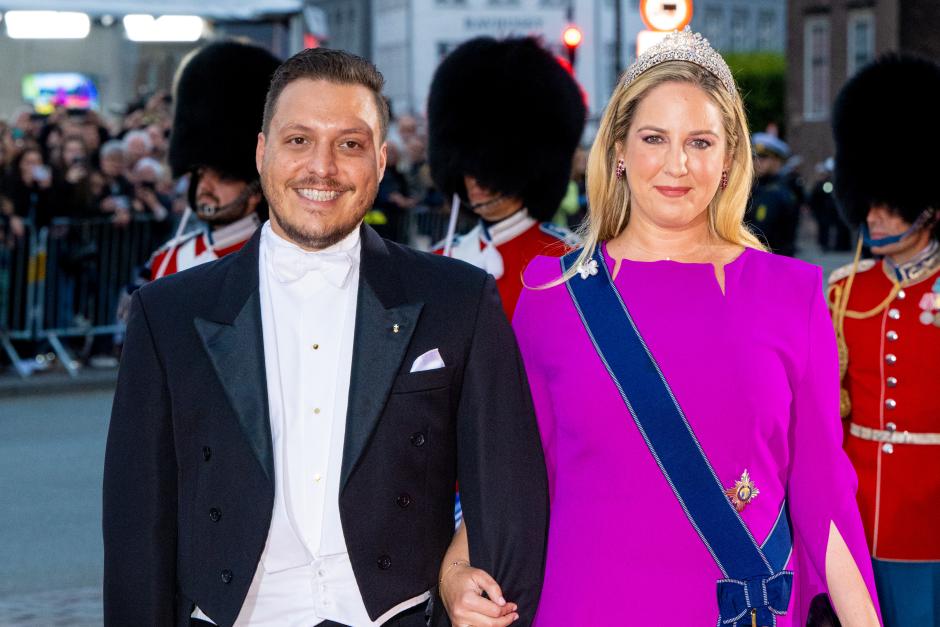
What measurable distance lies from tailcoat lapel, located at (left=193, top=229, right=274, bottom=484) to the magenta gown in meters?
0.66

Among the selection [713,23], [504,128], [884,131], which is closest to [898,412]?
[884,131]

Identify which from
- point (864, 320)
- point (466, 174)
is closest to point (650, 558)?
point (864, 320)

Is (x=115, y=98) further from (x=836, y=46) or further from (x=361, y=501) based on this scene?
(x=836, y=46)

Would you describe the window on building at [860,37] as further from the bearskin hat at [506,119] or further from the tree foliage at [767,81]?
the bearskin hat at [506,119]

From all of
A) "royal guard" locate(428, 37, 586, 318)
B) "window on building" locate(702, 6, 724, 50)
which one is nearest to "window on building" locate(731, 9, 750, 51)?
"window on building" locate(702, 6, 724, 50)

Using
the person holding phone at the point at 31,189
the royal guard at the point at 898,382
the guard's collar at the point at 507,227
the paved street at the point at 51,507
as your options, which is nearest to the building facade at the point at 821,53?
the person holding phone at the point at 31,189

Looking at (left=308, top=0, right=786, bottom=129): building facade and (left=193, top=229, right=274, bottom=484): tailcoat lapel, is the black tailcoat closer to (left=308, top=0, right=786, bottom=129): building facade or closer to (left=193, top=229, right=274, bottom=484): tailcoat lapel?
(left=193, top=229, right=274, bottom=484): tailcoat lapel

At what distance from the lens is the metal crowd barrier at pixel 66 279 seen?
13.2 metres

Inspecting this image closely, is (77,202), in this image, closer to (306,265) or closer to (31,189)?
(31,189)

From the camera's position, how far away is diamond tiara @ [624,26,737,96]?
3.58 m

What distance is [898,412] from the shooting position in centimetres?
524

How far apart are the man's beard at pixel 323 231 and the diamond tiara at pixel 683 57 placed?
0.74 m

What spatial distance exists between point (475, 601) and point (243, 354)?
65 centimetres

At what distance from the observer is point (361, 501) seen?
3.08 metres
